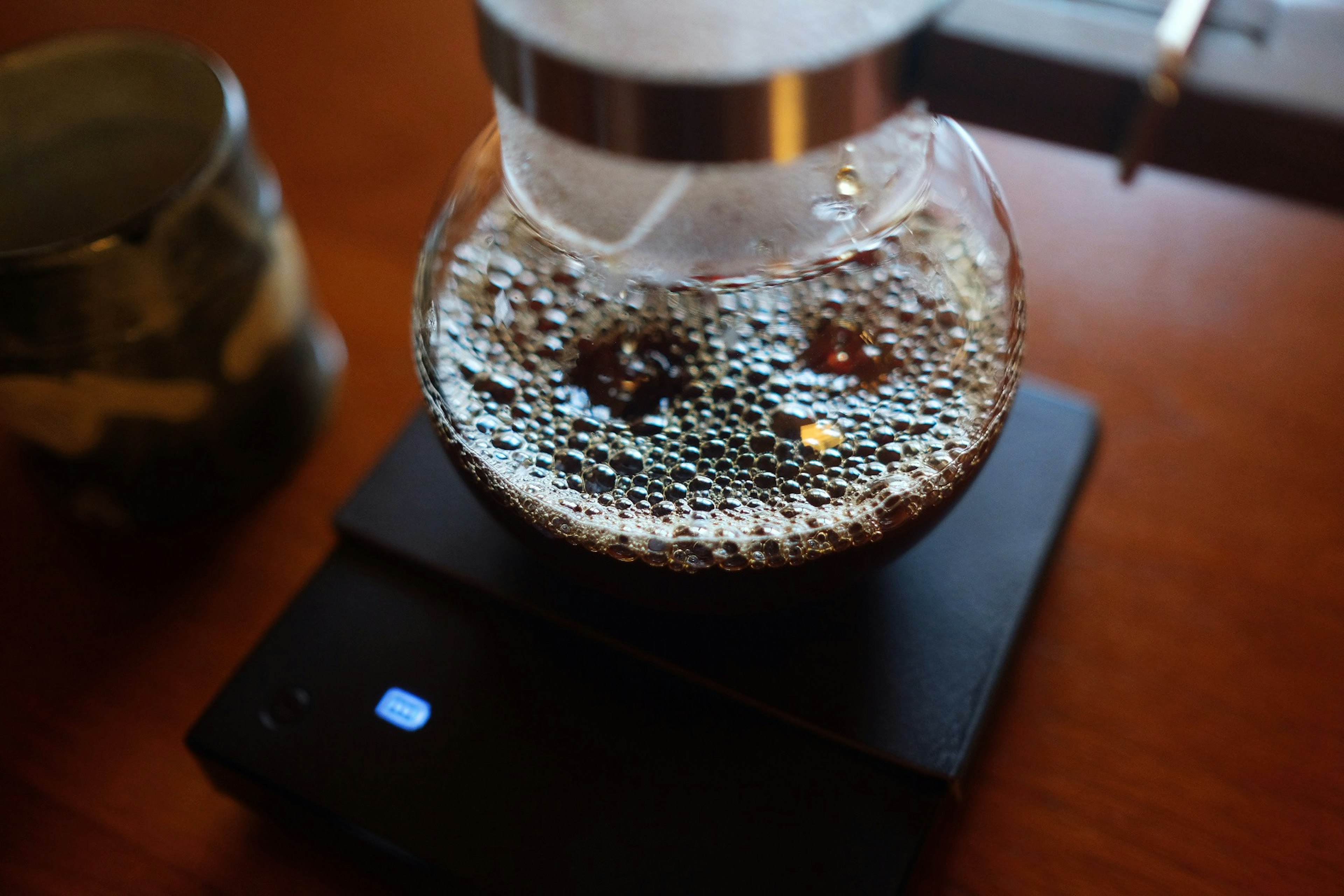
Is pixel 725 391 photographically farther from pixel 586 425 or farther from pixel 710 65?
pixel 710 65

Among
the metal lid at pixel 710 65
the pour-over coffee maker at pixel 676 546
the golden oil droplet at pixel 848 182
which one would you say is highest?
the metal lid at pixel 710 65

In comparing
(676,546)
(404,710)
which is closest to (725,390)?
(676,546)

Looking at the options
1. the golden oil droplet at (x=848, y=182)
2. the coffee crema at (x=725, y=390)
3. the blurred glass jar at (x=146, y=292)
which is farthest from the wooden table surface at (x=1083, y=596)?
the golden oil droplet at (x=848, y=182)

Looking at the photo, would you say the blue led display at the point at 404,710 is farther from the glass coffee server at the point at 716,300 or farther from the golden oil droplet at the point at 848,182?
the golden oil droplet at the point at 848,182

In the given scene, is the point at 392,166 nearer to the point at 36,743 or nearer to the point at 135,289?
the point at 135,289

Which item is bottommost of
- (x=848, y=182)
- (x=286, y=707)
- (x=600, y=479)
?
(x=286, y=707)

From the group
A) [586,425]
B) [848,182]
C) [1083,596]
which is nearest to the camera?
[848,182]

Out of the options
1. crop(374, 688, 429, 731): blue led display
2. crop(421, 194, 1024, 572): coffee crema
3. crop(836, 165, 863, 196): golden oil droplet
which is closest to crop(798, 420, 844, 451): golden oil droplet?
crop(421, 194, 1024, 572): coffee crema
